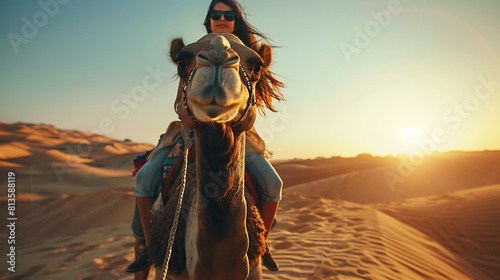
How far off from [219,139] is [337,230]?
22.7ft

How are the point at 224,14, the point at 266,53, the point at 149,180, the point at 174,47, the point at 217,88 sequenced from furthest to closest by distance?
the point at 224,14 → the point at 149,180 → the point at 266,53 → the point at 174,47 → the point at 217,88

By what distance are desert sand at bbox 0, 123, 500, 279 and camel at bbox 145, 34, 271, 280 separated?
3.64m

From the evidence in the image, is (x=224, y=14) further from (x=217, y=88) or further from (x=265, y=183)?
(x=217, y=88)

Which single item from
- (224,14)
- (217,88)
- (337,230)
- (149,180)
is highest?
(224,14)

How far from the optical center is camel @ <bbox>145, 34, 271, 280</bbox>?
1.30 metres

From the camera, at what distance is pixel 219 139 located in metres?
1.45

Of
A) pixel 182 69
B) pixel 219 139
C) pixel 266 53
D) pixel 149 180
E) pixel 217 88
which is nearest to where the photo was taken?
pixel 217 88

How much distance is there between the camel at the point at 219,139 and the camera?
4.26ft

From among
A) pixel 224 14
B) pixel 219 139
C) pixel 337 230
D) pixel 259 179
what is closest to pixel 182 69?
pixel 219 139

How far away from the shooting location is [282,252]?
6.20 m

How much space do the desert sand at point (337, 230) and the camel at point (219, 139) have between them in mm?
3638

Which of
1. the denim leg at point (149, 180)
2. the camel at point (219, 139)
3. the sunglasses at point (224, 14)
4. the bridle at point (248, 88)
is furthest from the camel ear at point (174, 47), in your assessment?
the sunglasses at point (224, 14)

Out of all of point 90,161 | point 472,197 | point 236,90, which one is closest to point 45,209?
point 236,90

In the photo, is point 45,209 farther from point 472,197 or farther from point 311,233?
point 472,197
